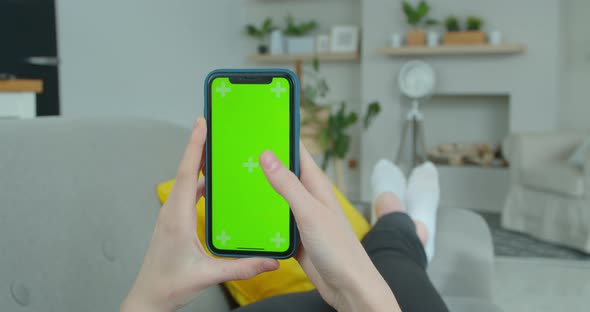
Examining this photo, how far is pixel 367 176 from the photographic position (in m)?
4.51

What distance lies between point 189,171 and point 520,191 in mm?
3265

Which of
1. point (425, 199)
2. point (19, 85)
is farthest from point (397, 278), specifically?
point (19, 85)

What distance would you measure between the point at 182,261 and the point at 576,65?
14.4ft

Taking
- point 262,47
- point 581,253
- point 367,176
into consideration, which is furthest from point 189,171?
point 262,47

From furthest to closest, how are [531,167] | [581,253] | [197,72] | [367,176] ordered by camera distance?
[367,176]
[197,72]
[531,167]
[581,253]

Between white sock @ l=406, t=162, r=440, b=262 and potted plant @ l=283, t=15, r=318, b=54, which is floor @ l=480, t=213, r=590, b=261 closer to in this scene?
white sock @ l=406, t=162, r=440, b=262

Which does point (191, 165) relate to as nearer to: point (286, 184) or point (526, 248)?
point (286, 184)

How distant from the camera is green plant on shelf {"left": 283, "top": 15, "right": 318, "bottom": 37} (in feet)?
15.4

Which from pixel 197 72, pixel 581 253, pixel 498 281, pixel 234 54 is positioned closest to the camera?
pixel 498 281

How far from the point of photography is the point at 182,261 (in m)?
0.56

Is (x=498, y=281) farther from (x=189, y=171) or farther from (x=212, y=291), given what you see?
(x=189, y=171)

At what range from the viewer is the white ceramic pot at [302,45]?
4.70 meters

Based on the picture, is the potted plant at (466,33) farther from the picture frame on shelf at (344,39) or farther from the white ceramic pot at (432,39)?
the picture frame on shelf at (344,39)

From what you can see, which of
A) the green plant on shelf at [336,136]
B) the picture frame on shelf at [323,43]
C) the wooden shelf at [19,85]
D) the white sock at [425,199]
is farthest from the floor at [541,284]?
the picture frame on shelf at [323,43]
